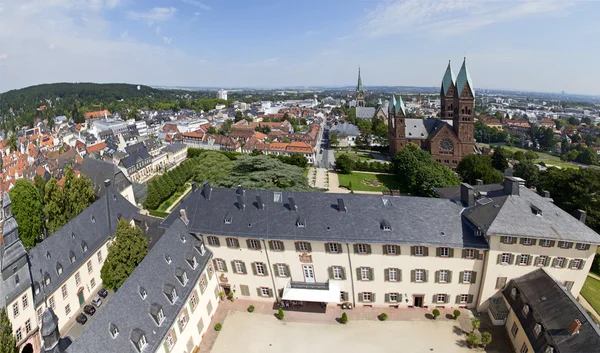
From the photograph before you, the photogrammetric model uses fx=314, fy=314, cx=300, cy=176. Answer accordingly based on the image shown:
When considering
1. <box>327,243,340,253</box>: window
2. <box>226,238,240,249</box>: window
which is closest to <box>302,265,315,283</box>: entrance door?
<box>327,243,340,253</box>: window

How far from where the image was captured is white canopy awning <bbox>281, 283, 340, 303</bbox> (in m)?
32.1

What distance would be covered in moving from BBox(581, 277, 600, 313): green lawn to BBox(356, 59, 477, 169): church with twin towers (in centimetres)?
5791

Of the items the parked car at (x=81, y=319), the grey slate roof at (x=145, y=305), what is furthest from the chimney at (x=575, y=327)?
the parked car at (x=81, y=319)

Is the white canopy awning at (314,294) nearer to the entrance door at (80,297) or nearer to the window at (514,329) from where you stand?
the window at (514,329)

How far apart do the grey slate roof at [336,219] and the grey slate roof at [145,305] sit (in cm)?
447

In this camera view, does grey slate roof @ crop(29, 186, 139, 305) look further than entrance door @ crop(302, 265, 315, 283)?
No

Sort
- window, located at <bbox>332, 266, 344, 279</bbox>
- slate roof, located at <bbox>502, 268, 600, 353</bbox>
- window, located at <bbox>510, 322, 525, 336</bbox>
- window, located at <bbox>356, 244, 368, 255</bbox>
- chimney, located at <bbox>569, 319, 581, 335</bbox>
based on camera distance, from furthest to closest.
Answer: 1. window, located at <bbox>332, 266, 344, 279</bbox>
2. window, located at <bbox>356, 244, 368, 255</bbox>
3. window, located at <bbox>510, 322, 525, 336</bbox>
4. chimney, located at <bbox>569, 319, 581, 335</bbox>
5. slate roof, located at <bbox>502, 268, 600, 353</bbox>

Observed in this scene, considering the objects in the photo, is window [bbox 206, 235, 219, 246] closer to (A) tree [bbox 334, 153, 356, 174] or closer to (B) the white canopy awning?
(B) the white canopy awning

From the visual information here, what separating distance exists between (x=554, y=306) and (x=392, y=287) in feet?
43.7

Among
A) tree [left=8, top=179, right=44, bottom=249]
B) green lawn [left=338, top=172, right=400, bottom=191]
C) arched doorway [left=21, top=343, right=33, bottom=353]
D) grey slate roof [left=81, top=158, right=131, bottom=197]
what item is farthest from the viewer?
green lawn [left=338, top=172, right=400, bottom=191]

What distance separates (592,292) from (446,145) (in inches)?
2451

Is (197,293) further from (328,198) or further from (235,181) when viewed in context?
(235,181)

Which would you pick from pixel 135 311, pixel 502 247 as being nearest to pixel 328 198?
pixel 502 247

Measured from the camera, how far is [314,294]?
32625 mm
